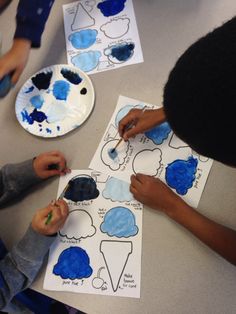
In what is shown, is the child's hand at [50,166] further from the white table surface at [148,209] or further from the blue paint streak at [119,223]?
the blue paint streak at [119,223]

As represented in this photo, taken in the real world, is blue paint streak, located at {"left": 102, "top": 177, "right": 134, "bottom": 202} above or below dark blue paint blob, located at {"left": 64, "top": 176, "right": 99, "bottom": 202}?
above

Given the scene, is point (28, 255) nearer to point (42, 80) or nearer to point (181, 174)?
point (181, 174)

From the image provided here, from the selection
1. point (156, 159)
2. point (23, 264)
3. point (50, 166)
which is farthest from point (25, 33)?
point (23, 264)

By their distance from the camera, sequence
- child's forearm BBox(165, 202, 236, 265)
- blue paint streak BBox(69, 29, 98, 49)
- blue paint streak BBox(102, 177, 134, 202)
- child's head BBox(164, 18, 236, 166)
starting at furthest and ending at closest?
blue paint streak BBox(69, 29, 98, 49)
blue paint streak BBox(102, 177, 134, 202)
child's forearm BBox(165, 202, 236, 265)
child's head BBox(164, 18, 236, 166)

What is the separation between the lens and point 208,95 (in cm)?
42

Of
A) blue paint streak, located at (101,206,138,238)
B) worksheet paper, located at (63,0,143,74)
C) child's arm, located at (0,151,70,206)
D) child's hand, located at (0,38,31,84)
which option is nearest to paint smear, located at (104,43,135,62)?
worksheet paper, located at (63,0,143,74)

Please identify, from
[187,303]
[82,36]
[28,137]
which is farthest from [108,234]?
[82,36]

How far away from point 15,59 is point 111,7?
1.12 ft

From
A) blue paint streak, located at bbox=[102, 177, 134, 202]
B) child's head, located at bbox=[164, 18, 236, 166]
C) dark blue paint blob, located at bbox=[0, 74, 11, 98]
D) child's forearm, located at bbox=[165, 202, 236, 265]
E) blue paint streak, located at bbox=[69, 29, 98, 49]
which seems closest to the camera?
child's head, located at bbox=[164, 18, 236, 166]

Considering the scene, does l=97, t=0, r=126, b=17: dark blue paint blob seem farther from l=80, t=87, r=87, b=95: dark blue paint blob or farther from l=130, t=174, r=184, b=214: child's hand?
l=130, t=174, r=184, b=214: child's hand

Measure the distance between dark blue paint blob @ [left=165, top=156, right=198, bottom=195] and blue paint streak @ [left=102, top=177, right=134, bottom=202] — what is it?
0.10m

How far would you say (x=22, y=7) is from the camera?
0.92 metres

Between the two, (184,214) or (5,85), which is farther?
(5,85)

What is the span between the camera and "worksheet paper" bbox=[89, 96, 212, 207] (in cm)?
78
